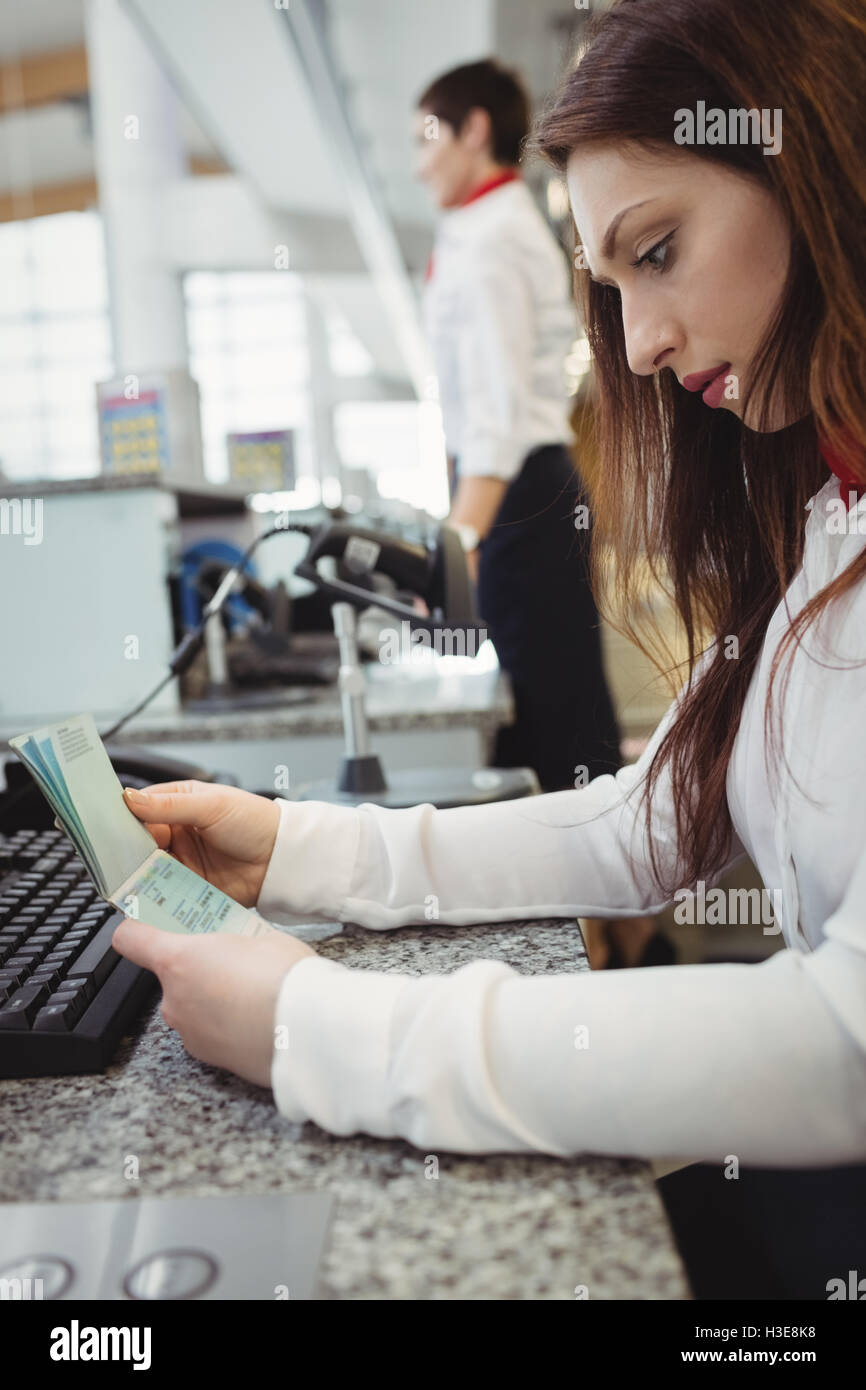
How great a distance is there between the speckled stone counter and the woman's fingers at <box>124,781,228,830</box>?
0.54 ft

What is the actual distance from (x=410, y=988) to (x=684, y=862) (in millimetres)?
367

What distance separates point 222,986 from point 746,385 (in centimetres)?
49

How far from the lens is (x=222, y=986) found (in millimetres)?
526

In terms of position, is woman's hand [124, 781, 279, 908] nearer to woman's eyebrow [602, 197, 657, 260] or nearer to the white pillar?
woman's eyebrow [602, 197, 657, 260]

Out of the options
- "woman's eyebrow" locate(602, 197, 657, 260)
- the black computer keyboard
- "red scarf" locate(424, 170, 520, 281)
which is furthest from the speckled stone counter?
"red scarf" locate(424, 170, 520, 281)

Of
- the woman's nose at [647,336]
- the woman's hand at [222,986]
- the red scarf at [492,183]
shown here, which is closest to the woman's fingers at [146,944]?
the woman's hand at [222,986]

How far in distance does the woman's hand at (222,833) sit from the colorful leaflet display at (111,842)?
64 mm

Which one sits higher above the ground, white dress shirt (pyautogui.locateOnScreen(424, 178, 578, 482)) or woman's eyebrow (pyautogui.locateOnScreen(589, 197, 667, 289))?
white dress shirt (pyautogui.locateOnScreen(424, 178, 578, 482))

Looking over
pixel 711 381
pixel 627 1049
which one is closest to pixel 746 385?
pixel 711 381

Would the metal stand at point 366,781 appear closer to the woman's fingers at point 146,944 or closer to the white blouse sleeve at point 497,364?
the woman's fingers at point 146,944

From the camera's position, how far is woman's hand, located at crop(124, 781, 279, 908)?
0.74 m

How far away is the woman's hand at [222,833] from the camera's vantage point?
2.43 feet
